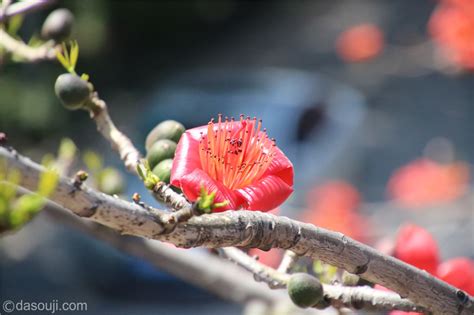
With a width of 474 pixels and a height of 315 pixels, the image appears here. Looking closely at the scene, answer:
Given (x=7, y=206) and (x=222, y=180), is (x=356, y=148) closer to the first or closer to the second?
(x=222, y=180)

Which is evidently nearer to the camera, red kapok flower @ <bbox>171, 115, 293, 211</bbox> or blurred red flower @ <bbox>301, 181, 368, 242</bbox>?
red kapok flower @ <bbox>171, 115, 293, 211</bbox>

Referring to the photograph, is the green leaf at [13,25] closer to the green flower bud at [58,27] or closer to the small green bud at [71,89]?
the green flower bud at [58,27]

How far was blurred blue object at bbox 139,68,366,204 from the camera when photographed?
244 inches

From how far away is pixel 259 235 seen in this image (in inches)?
34.3

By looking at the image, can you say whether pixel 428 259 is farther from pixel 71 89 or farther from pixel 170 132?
pixel 71 89

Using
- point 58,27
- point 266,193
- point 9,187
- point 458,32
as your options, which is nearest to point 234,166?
point 266,193

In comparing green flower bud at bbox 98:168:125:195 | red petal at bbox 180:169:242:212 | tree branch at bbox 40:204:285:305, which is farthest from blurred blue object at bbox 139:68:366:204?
red petal at bbox 180:169:242:212

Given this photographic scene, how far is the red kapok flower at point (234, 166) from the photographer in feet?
3.54

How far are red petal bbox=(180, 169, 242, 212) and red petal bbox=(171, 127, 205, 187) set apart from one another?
0.04 feet

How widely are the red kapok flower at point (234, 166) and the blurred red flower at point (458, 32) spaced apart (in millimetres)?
2431

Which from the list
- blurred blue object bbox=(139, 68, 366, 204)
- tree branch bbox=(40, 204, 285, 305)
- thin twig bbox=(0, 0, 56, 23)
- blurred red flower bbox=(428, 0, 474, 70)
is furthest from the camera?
blurred blue object bbox=(139, 68, 366, 204)

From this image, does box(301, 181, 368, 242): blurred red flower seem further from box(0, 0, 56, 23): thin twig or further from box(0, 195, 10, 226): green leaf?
box(0, 195, 10, 226): green leaf

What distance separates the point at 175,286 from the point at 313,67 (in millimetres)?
4589

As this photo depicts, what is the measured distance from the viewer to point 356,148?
7.16 metres
